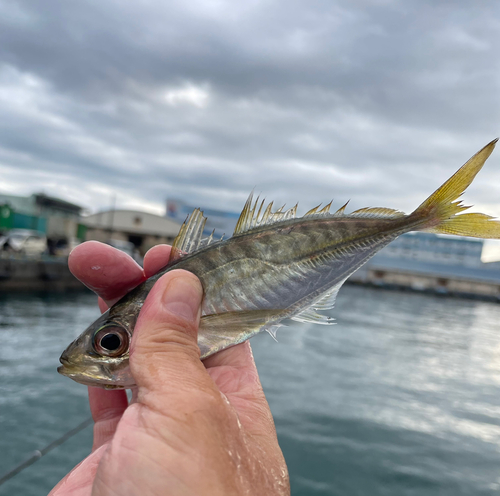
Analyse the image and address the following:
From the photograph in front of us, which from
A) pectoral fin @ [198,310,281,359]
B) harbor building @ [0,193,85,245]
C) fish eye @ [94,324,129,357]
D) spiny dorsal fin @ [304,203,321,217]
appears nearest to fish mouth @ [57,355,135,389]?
fish eye @ [94,324,129,357]

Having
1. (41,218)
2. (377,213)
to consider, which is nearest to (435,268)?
(41,218)

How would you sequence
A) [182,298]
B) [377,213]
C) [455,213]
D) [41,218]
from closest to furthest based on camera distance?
[182,298] < [455,213] < [377,213] < [41,218]

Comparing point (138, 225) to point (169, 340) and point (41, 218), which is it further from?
point (169, 340)

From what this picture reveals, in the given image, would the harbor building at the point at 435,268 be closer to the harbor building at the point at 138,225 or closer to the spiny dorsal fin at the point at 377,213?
the harbor building at the point at 138,225

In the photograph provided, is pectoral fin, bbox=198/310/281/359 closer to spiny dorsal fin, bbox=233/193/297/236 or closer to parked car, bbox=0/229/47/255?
spiny dorsal fin, bbox=233/193/297/236

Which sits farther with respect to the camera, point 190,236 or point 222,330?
point 190,236

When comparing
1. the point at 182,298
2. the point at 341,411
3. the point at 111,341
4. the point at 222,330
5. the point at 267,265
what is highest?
the point at 267,265
